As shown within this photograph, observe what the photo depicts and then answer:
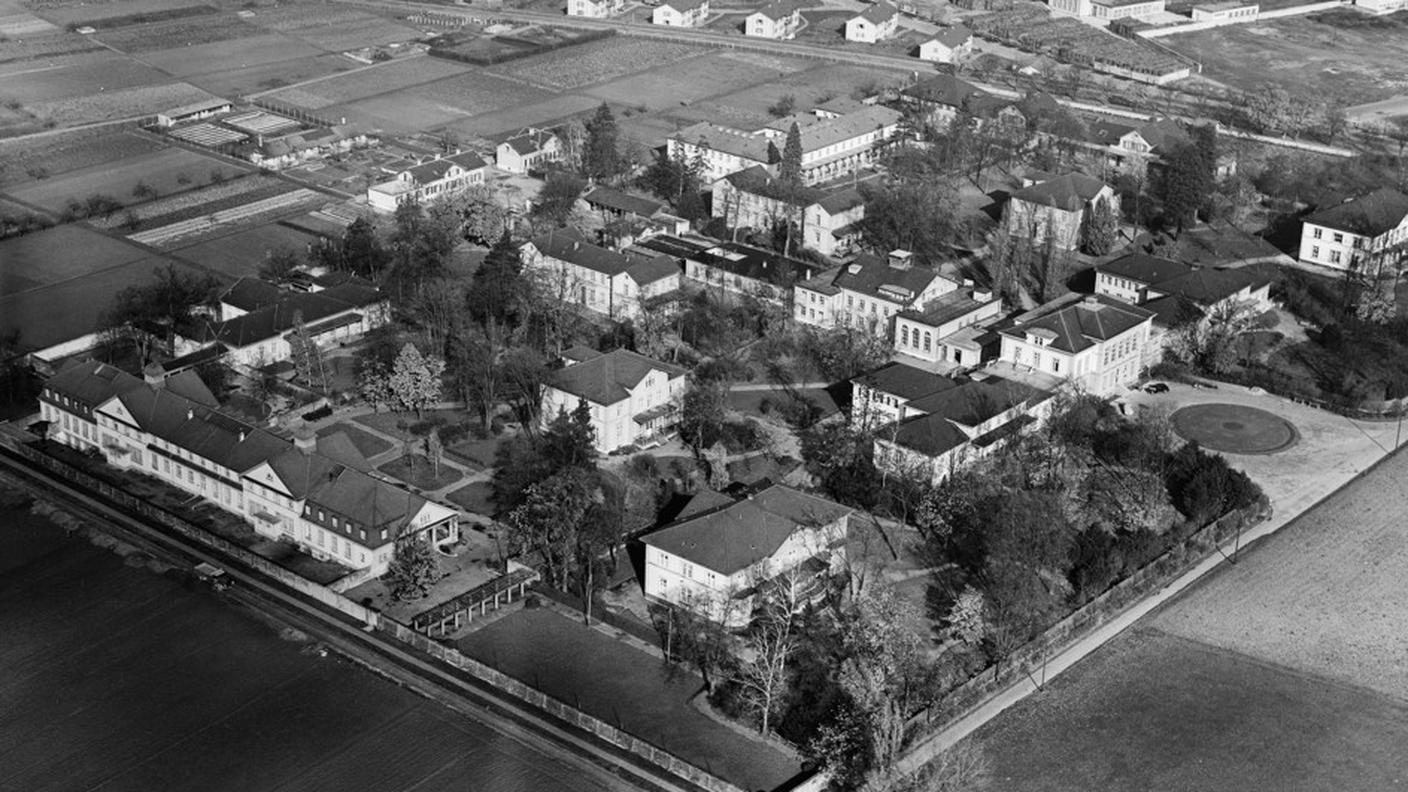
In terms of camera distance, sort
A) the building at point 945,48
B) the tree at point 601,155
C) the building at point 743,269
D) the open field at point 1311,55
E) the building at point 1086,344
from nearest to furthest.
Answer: the building at point 1086,344 < the building at point 743,269 < the tree at point 601,155 < the open field at point 1311,55 < the building at point 945,48

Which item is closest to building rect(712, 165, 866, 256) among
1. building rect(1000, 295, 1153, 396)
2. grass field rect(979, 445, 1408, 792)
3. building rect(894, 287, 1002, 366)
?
building rect(894, 287, 1002, 366)

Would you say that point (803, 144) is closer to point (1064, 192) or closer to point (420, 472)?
point (1064, 192)

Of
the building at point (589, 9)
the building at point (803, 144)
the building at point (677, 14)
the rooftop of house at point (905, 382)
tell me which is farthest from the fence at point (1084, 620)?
the building at point (589, 9)

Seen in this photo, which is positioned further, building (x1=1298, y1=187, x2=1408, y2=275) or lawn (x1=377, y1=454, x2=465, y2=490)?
building (x1=1298, y1=187, x2=1408, y2=275)

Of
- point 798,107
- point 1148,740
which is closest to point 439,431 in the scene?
point 1148,740

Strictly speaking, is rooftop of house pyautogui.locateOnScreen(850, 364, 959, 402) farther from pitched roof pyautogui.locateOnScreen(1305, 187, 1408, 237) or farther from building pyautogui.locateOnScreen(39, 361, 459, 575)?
pitched roof pyautogui.locateOnScreen(1305, 187, 1408, 237)

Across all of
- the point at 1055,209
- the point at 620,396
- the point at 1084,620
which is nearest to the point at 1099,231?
the point at 1055,209

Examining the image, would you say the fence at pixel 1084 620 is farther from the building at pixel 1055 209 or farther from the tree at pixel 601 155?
the tree at pixel 601 155
